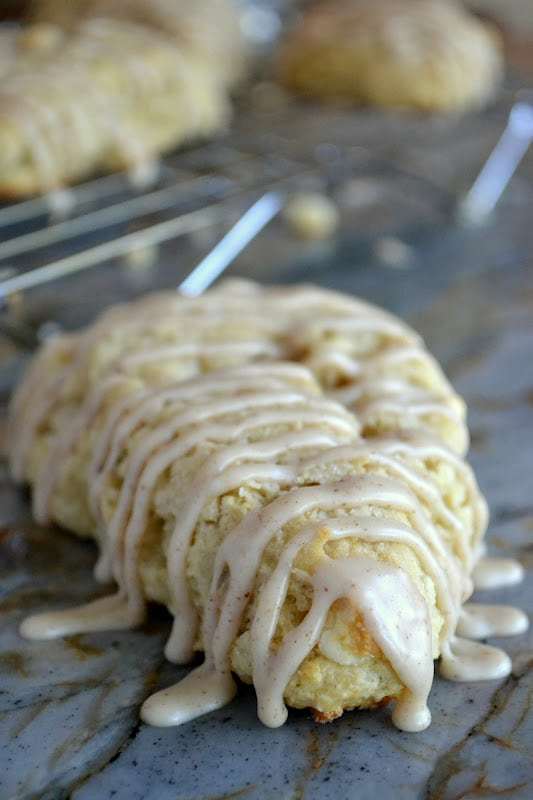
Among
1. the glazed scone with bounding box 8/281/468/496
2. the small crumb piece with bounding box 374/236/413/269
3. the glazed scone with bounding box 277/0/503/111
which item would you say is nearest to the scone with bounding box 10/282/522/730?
the glazed scone with bounding box 8/281/468/496

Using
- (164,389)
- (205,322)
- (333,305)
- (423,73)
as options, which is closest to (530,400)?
(333,305)

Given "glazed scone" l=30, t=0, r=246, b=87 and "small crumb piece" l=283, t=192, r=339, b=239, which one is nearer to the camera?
"small crumb piece" l=283, t=192, r=339, b=239

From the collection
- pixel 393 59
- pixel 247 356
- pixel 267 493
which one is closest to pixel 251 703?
pixel 267 493

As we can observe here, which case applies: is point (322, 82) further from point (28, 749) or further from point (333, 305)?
point (28, 749)

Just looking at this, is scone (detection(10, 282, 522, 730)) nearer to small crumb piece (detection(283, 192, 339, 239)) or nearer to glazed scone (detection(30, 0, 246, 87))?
small crumb piece (detection(283, 192, 339, 239))

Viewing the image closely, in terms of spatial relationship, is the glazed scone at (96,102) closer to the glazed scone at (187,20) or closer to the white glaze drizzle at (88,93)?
the white glaze drizzle at (88,93)

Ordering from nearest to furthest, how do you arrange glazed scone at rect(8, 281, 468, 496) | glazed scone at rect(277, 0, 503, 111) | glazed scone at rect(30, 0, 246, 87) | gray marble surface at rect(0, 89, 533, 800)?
gray marble surface at rect(0, 89, 533, 800), glazed scone at rect(8, 281, 468, 496), glazed scone at rect(277, 0, 503, 111), glazed scone at rect(30, 0, 246, 87)

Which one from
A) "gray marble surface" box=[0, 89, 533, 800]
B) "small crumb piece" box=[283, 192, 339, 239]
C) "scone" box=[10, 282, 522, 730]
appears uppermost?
"scone" box=[10, 282, 522, 730]

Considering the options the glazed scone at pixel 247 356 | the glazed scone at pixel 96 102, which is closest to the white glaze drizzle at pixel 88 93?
the glazed scone at pixel 96 102
